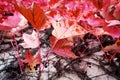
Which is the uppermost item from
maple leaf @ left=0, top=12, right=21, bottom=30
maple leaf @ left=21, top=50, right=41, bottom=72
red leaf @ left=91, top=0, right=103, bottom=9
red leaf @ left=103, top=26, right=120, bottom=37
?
red leaf @ left=91, top=0, right=103, bottom=9

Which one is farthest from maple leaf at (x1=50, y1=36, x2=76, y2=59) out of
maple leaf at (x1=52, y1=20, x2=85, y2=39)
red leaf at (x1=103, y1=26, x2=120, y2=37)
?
red leaf at (x1=103, y1=26, x2=120, y2=37)

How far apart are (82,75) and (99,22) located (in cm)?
20

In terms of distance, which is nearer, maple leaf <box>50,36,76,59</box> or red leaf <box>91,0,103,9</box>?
maple leaf <box>50,36,76,59</box>

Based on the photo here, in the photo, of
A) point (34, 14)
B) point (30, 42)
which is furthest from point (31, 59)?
point (34, 14)

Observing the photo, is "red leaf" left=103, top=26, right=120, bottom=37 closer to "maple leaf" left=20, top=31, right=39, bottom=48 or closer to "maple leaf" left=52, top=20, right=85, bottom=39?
"maple leaf" left=52, top=20, right=85, bottom=39

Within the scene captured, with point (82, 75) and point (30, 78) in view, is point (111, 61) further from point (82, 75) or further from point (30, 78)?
point (30, 78)

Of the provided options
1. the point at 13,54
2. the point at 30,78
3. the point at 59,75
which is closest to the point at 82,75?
the point at 59,75

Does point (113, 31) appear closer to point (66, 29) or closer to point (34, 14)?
point (66, 29)

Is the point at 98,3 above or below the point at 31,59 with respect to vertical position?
above

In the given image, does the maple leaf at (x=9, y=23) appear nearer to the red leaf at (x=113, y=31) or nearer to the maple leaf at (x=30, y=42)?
the maple leaf at (x=30, y=42)

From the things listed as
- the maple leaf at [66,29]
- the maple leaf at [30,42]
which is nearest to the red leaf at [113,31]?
the maple leaf at [66,29]

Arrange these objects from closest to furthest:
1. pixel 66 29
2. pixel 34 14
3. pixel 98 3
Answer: pixel 34 14 → pixel 66 29 → pixel 98 3

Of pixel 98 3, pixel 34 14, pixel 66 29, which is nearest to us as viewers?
pixel 34 14

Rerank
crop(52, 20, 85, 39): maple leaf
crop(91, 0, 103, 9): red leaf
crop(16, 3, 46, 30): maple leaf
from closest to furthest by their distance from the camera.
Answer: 1. crop(16, 3, 46, 30): maple leaf
2. crop(52, 20, 85, 39): maple leaf
3. crop(91, 0, 103, 9): red leaf
